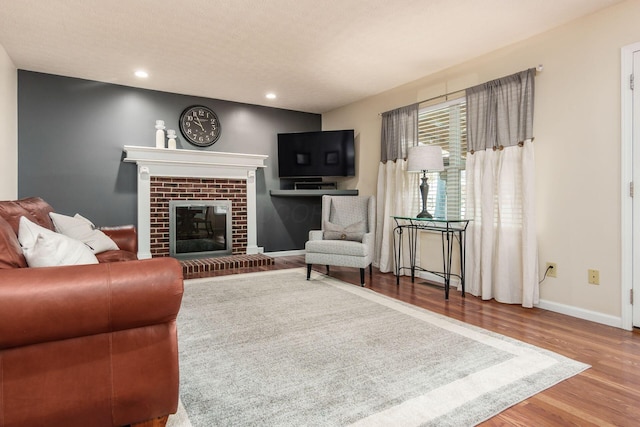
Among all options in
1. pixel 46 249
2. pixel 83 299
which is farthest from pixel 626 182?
pixel 46 249

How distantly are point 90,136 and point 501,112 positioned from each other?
471 centimetres

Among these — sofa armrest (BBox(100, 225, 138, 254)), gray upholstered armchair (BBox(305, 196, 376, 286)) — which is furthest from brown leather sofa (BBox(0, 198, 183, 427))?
gray upholstered armchair (BBox(305, 196, 376, 286))

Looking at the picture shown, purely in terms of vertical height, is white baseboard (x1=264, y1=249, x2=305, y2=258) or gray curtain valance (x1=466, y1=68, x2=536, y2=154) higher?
gray curtain valance (x1=466, y1=68, x2=536, y2=154)

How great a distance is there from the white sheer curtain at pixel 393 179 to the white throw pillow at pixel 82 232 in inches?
121

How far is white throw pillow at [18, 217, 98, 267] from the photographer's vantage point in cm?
143

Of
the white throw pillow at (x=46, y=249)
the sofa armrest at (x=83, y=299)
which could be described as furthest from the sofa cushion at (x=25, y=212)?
the sofa armrest at (x=83, y=299)

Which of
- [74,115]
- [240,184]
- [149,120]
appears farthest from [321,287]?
[74,115]

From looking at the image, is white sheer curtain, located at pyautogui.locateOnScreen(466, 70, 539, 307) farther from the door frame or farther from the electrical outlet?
the door frame

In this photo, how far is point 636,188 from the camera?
8.12ft

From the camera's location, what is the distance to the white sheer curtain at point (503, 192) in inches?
119

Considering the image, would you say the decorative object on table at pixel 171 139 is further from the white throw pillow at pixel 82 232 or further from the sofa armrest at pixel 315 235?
the sofa armrest at pixel 315 235

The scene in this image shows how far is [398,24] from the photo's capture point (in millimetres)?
2900

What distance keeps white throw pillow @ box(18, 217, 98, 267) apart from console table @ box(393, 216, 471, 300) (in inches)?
110

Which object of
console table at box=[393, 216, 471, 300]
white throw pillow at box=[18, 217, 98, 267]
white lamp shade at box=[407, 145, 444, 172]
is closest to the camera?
white throw pillow at box=[18, 217, 98, 267]
